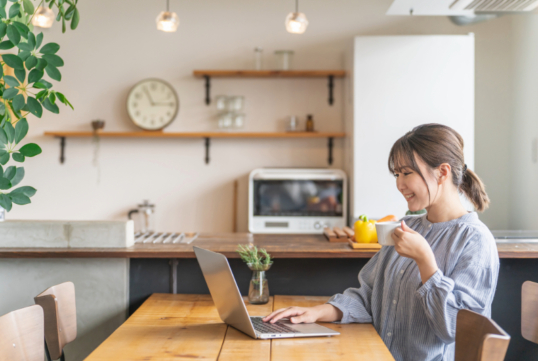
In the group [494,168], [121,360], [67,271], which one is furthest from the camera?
[494,168]

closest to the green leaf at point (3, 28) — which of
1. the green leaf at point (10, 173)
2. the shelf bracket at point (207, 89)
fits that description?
the green leaf at point (10, 173)

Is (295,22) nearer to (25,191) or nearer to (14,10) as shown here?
(14,10)

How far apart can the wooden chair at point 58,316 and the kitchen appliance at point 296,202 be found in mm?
1830

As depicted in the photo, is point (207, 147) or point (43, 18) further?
point (207, 147)

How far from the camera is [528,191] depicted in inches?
127

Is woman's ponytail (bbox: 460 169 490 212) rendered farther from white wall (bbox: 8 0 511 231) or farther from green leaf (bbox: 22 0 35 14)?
white wall (bbox: 8 0 511 231)

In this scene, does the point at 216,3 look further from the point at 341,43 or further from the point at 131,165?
the point at 131,165

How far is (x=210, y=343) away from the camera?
1.32 meters

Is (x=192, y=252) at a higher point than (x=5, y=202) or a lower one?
lower

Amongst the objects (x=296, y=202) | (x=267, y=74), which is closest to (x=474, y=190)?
(x=296, y=202)

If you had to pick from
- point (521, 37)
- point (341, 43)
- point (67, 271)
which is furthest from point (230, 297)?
point (521, 37)

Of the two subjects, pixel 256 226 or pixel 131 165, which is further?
pixel 131 165

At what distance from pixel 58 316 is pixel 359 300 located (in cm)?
96

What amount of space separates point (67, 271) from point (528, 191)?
2.89m
